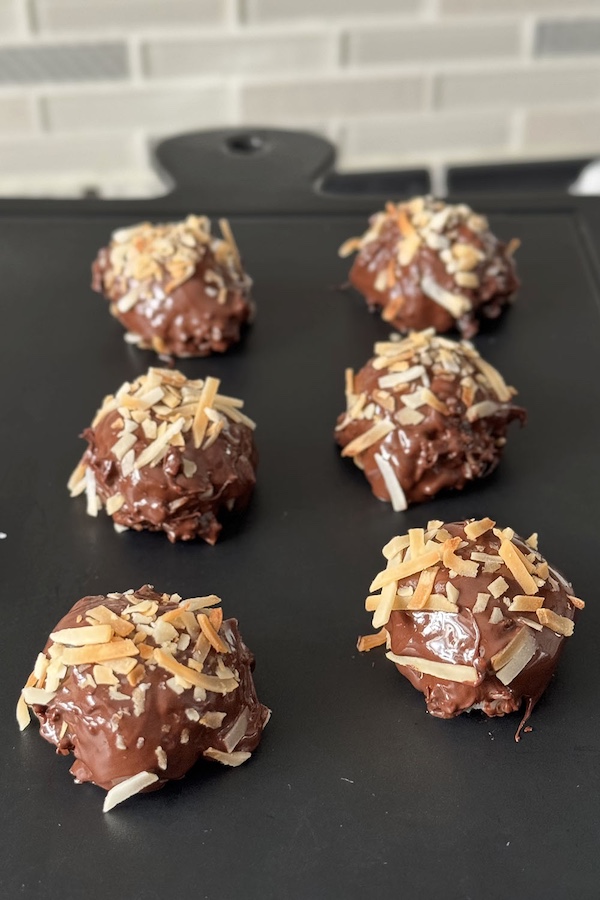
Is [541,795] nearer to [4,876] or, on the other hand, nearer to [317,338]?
[4,876]

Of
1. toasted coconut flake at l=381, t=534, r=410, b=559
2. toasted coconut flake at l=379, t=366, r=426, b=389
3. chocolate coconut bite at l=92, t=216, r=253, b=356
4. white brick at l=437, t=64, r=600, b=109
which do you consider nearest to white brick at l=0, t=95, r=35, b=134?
white brick at l=437, t=64, r=600, b=109

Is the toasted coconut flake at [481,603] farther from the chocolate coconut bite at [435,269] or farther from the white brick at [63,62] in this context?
the white brick at [63,62]

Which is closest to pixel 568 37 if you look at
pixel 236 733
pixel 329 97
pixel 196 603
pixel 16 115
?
A: pixel 329 97

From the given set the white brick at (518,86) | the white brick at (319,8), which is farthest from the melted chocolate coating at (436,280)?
the white brick at (518,86)

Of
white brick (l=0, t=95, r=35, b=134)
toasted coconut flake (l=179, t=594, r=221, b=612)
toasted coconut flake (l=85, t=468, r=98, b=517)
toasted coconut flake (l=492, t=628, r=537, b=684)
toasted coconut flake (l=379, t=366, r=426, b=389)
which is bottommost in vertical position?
white brick (l=0, t=95, r=35, b=134)

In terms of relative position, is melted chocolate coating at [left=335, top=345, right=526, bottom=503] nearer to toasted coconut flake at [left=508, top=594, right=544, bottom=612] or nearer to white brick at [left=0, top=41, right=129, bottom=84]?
toasted coconut flake at [left=508, top=594, right=544, bottom=612]

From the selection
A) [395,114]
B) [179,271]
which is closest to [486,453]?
[179,271]

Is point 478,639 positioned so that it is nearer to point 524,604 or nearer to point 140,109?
point 524,604

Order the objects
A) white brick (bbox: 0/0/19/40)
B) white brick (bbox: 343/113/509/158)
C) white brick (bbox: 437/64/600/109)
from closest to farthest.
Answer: white brick (bbox: 0/0/19/40) → white brick (bbox: 437/64/600/109) → white brick (bbox: 343/113/509/158)
